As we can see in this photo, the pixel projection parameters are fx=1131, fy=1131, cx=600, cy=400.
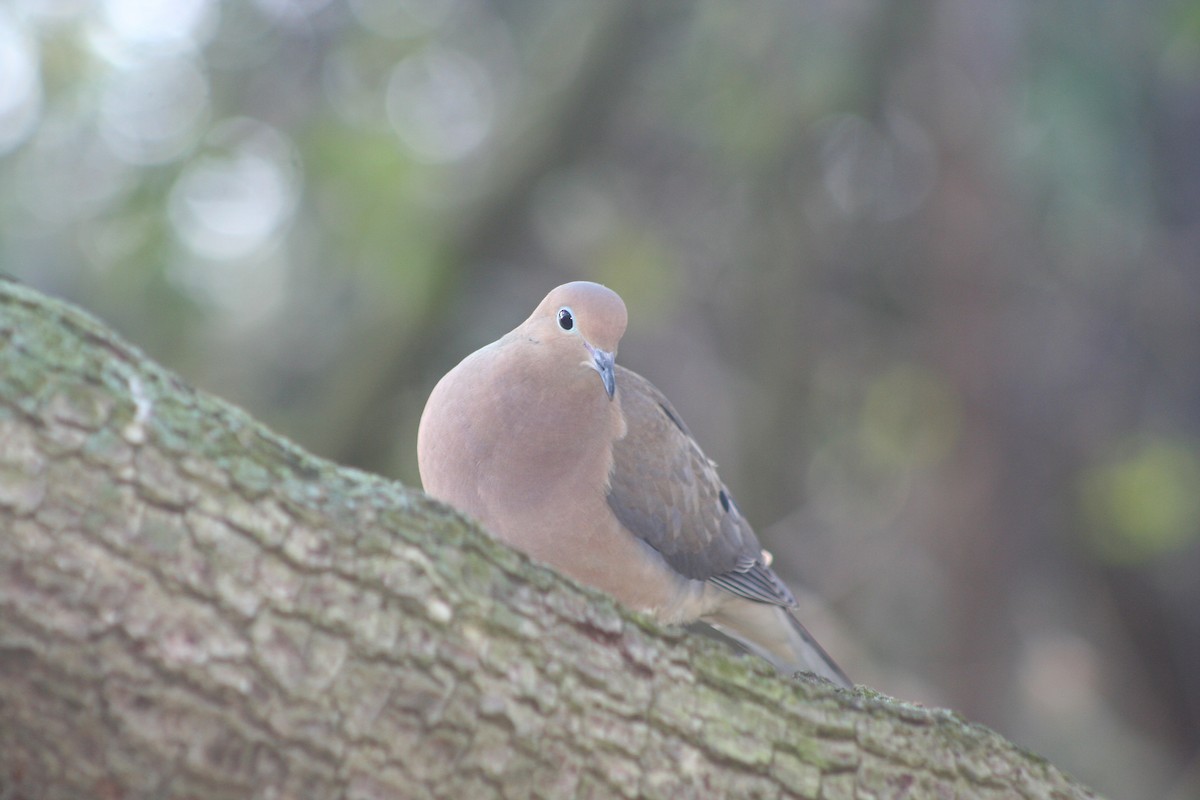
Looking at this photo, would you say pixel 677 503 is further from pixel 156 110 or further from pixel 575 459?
pixel 156 110

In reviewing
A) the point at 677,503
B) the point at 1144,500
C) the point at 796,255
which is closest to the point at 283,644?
the point at 677,503

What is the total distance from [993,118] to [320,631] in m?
6.33

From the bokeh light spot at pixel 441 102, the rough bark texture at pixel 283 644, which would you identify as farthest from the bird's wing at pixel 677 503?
the bokeh light spot at pixel 441 102

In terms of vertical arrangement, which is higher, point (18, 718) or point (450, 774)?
point (450, 774)

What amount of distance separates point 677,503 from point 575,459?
516 millimetres

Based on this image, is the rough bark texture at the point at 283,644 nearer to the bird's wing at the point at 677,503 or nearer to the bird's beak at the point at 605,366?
the bird's beak at the point at 605,366

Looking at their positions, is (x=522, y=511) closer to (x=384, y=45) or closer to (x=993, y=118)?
(x=993, y=118)

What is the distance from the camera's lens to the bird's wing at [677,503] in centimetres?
310

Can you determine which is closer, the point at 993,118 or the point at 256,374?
the point at 993,118

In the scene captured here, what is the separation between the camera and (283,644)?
5.22ft

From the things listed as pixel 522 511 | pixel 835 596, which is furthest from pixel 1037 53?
pixel 522 511

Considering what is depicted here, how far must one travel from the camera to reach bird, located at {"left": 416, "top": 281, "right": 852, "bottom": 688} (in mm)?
2711

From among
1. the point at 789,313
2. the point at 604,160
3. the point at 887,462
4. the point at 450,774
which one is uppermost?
the point at 604,160

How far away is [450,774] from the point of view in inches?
66.7
